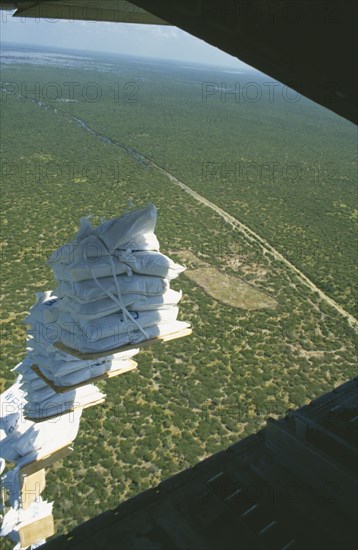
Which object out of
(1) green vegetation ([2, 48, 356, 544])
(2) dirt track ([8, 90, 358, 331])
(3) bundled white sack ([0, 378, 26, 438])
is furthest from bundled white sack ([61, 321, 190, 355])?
(2) dirt track ([8, 90, 358, 331])

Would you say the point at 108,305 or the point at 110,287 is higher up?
the point at 110,287

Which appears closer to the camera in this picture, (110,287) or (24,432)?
(110,287)

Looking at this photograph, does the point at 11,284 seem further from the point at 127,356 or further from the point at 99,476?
the point at 127,356

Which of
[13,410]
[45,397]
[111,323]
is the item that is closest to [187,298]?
[13,410]

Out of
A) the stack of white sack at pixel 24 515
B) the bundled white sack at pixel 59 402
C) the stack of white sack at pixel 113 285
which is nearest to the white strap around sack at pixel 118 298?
the stack of white sack at pixel 113 285

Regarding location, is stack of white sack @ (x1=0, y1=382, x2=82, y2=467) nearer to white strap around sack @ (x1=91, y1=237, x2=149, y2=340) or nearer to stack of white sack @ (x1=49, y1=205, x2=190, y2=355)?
stack of white sack @ (x1=49, y1=205, x2=190, y2=355)

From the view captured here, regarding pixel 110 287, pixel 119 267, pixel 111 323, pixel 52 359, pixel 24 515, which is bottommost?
pixel 24 515

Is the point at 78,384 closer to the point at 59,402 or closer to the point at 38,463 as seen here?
the point at 59,402
